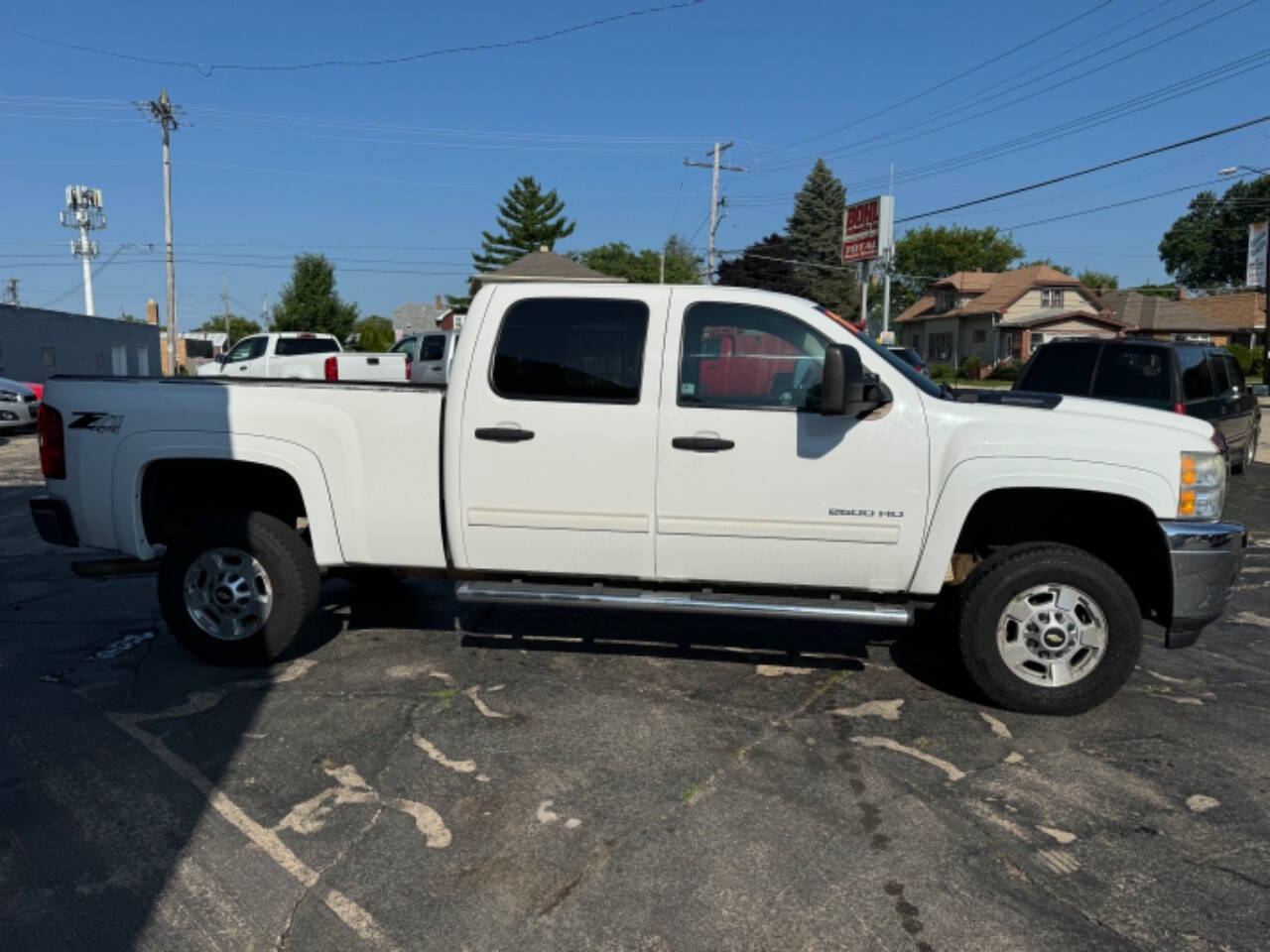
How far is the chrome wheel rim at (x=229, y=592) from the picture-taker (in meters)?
5.03

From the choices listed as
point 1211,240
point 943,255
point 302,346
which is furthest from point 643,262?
point 302,346

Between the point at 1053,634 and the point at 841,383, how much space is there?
1.58m

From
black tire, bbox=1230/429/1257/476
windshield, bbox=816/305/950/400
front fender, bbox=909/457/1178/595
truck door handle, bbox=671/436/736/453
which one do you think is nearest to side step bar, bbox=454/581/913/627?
front fender, bbox=909/457/1178/595

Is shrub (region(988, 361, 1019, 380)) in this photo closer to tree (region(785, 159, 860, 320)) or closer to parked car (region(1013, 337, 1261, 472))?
tree (region(785, 159, 860, 320))

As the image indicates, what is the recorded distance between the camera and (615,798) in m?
3.77

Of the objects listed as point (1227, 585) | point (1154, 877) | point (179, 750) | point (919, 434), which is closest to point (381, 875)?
point (179, 750)

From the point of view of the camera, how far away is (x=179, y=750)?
4.16 m

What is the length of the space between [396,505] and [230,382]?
110 cm

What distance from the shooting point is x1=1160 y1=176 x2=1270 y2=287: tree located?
96438mm

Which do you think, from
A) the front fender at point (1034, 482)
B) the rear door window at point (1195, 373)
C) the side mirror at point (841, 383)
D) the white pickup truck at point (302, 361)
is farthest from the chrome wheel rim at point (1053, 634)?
the white pickup truck at point (302, 361)

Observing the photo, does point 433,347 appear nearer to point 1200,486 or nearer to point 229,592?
point 229,592

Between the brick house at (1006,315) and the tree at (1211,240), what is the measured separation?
4423 cm

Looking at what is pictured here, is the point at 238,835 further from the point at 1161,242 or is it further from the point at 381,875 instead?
the point at 1161,242

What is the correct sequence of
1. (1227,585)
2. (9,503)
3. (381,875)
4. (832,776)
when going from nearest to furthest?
1. (381,875)
2. (832,776)
3. (1227,585)
4. (9,503)
